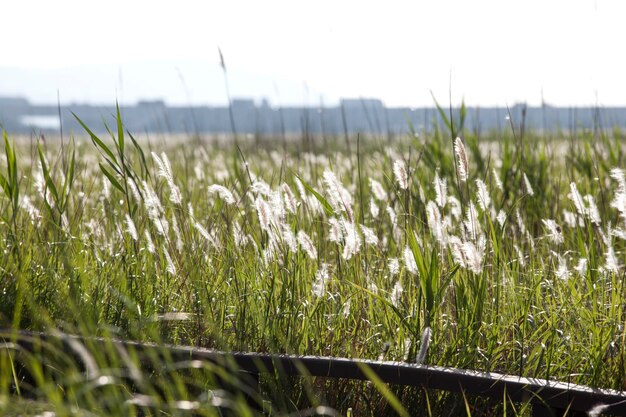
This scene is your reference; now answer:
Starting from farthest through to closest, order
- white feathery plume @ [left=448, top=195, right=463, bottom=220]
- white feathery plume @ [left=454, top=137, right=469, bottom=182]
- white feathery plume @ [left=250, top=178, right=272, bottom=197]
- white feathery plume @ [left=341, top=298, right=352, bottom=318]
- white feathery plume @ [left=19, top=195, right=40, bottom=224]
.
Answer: white feathery plume @ [left=19, top=195, right=40, bottom=224], white feathery plume @ [left=448, top=195, right=463, bottom=220], white feathery plume @ [left=250, top=178, right=272, bottom=197], white feathery plume @ [left=341, top=298, right=352, bottom=318], white feathery plume @ [left=454, top=137, right=469, bottom=182]

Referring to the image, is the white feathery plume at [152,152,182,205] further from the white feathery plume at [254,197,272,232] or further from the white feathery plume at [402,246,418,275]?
the white feathery plume at [402,246,418,275]

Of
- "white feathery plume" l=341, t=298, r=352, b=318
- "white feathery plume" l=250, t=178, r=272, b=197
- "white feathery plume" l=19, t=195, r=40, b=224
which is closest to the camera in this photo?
"white feathery plume" l=341, t=298, r=352, b=318

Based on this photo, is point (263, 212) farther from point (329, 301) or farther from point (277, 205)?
point (329, 301)

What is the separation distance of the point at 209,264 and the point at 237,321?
435 mm

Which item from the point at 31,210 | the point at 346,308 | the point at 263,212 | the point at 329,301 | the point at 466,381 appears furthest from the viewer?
the point at 31,210

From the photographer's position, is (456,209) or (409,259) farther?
(456,209)

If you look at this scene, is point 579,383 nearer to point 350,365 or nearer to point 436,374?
point 436,374

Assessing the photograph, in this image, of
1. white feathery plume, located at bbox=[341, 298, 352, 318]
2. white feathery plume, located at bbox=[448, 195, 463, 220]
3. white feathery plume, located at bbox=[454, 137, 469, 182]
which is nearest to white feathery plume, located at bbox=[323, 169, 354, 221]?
white feathery plume, located at bbox=[341, 298, 352, 318]

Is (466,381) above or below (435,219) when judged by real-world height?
below

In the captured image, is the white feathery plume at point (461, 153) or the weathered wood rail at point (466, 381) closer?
the weathered wood rail at point (466, 381)

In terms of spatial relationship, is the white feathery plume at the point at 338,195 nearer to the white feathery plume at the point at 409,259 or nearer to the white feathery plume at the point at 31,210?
the white feathery plume at the point at 409,259

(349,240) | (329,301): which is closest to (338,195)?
(349,240)

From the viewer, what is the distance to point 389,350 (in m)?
Answer: 2.59

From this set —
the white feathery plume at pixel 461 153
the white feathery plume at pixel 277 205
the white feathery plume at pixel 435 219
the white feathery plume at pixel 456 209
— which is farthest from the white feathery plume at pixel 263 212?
the white feathery plume at pixel 456 209
